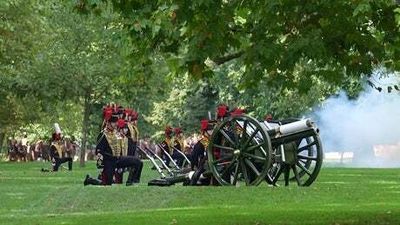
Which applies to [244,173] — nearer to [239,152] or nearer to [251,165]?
[251,165]

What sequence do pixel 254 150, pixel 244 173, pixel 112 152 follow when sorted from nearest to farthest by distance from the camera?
pixel 254 150 → pixel 244 173 → pixel 112 152

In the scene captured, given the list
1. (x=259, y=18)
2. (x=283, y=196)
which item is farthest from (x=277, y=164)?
(x=259, y=18)

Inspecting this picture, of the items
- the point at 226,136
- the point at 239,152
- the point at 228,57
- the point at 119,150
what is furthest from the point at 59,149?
the point at 228,57

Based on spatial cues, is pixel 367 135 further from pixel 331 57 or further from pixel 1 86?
pixel 331 57

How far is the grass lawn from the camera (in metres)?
13.9

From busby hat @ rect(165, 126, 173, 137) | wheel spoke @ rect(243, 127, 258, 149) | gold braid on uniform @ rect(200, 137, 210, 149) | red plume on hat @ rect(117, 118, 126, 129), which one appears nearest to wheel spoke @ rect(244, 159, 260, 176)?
wheel spoke @ rect(243, 127, 258, 149)

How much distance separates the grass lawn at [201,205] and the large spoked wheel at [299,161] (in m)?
0.49

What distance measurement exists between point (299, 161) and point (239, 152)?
200 cm

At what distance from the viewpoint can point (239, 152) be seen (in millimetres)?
18984

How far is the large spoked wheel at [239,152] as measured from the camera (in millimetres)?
18562

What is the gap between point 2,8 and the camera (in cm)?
2669

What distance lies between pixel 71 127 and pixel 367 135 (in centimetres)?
2397

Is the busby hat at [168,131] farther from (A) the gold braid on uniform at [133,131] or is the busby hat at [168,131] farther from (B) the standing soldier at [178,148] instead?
(A) the gold braid on uniform at [133,131]

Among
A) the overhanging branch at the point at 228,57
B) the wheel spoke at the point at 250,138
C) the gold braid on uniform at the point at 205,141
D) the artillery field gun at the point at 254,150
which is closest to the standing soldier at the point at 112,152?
the gold braid on uniform at the point at 205,141
